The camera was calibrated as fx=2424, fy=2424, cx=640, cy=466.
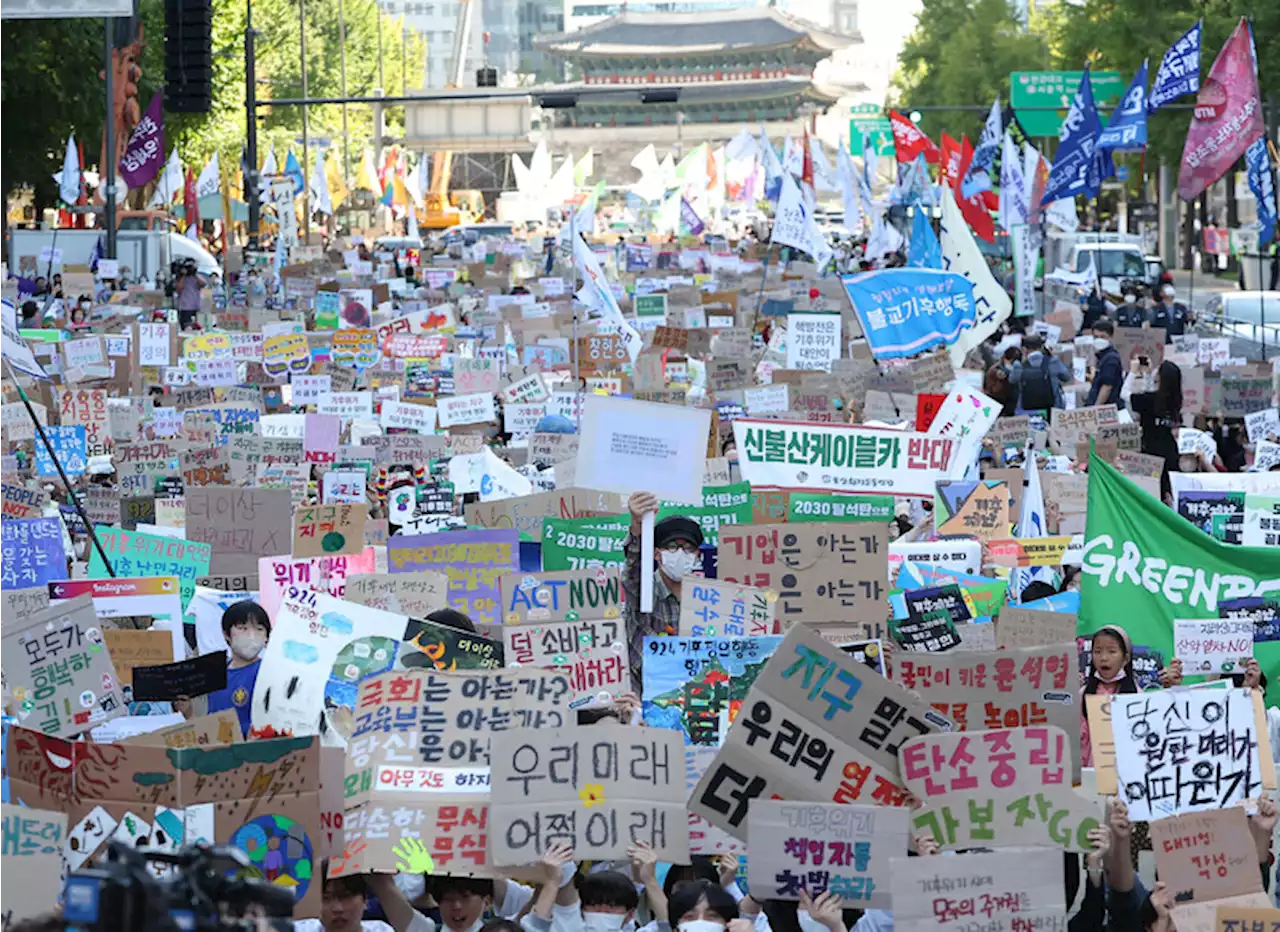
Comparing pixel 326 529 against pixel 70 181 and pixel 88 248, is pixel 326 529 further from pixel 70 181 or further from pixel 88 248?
pixel 70 181

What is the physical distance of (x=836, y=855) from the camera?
5.91 m

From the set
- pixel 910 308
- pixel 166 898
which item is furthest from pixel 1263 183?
pixel 166 898

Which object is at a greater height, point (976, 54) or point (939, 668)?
point (976, 54)

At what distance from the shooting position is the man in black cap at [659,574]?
8695 millimetres

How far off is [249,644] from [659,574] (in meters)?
1.54

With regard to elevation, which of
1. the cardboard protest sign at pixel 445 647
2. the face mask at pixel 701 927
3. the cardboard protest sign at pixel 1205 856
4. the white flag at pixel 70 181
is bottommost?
the face mask at pixel 701 927

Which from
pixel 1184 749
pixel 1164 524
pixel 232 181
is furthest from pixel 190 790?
pixel 232 181

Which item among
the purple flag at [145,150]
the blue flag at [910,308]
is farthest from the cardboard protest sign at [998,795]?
the purple flag at [145,150]

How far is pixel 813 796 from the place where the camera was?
6.19 meters

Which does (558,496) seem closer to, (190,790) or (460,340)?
(190,790)

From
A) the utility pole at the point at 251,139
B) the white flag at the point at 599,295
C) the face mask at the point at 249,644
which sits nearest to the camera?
the face mask at the point at 249,644

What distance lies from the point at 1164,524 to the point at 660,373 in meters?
10.3

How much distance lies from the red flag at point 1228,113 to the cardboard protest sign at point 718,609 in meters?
15.9

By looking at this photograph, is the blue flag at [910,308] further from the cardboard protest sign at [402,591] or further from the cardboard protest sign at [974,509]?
the cardboard protest sign at [402,591]
